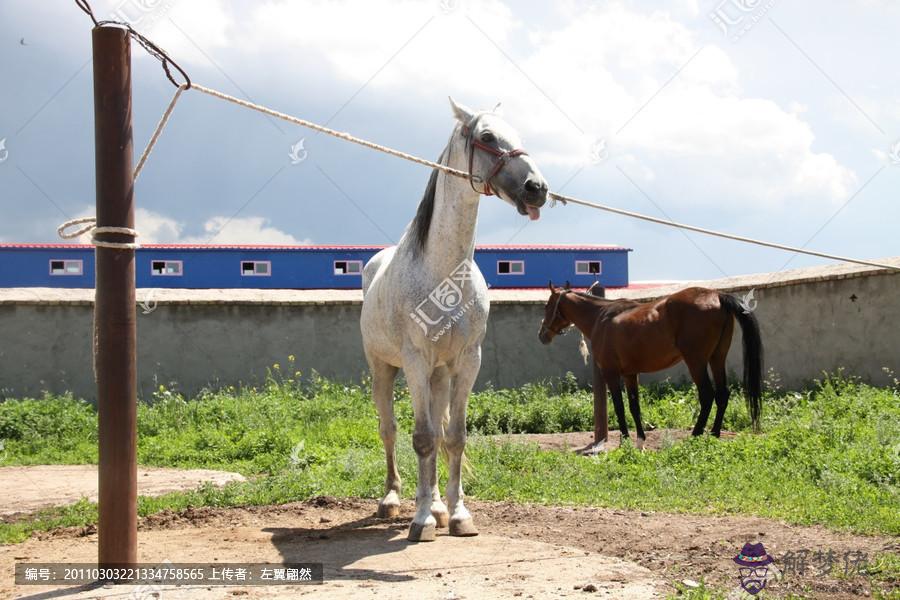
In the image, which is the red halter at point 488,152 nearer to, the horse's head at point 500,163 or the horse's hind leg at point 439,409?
the horse's head at point 500,163

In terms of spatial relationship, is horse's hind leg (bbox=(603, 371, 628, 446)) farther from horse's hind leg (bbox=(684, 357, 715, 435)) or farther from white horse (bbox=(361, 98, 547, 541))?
white horse (bbox=(361, 98, 547, 541))

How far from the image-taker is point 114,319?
389cm

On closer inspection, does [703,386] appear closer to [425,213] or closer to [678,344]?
[678,344]

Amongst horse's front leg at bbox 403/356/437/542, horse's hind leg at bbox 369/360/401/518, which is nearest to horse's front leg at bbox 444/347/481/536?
horse's front leg at bbox 403/356/437/542

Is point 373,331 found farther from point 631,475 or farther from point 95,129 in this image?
point 631,475

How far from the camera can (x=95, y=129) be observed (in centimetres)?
392

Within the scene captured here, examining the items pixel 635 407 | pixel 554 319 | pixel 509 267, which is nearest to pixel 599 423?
pixel 635 407

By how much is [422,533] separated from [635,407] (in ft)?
17.5

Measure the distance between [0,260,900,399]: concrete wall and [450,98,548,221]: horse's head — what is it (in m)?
8.26

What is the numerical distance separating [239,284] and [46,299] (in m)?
11.7

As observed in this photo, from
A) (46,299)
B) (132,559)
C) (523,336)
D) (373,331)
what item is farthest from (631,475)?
(46,299)

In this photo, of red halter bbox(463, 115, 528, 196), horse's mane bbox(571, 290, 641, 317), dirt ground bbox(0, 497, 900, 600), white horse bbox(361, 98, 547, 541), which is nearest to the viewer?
dirt ground bbox(0, 497, 900, 600)

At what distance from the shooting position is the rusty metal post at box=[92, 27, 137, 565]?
3.86 m

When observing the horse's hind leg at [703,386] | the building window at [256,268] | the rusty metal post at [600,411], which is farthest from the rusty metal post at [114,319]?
the building window at [256,268]
